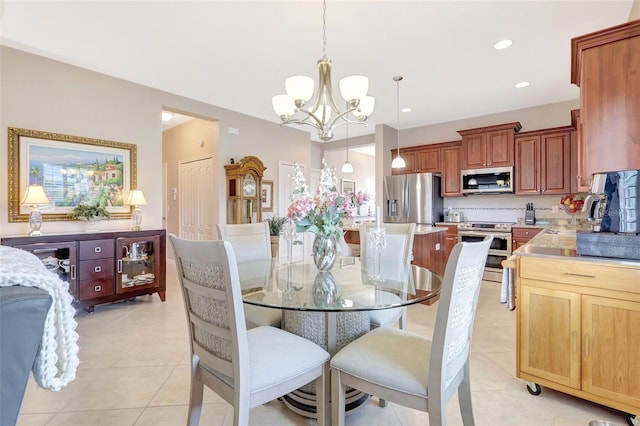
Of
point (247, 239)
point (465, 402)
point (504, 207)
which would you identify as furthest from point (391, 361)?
point (504, 207)

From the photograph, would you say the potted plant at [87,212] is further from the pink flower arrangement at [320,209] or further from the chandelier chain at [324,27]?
the chandelier chain at [324,27]

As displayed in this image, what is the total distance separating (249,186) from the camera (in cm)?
484

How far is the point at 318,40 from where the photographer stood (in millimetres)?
2832

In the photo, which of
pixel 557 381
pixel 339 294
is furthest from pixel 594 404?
pixel 339 294

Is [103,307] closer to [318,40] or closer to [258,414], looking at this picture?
[258,414]

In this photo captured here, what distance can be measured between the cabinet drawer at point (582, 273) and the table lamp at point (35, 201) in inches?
163

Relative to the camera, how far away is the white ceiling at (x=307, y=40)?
2391mm

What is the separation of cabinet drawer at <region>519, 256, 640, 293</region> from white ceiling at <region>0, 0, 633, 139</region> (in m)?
1.99

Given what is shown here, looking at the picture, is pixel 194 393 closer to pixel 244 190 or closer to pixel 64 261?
pixel 64 261

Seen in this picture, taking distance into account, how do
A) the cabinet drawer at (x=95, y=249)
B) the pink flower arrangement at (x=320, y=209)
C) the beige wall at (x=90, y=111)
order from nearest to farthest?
the pink flower arrangement at (x=320, y=209)
the beige wall at (x=90, y=111)
the cabinet drawer at (x=95, y=249)

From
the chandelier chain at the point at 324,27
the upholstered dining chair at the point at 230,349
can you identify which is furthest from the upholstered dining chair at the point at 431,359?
the chandelier chain at the point at 324,27

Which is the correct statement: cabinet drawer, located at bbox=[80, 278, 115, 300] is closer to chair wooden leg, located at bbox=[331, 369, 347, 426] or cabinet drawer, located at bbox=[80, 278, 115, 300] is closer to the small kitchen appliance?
chair wooden leg, located at bbox=[331, 369, 347, 426]

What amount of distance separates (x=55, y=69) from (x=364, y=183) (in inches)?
279

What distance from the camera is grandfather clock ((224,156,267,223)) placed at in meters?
4.65
